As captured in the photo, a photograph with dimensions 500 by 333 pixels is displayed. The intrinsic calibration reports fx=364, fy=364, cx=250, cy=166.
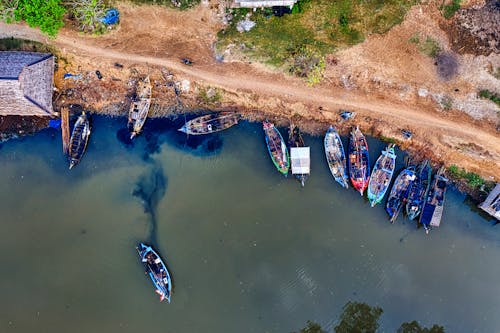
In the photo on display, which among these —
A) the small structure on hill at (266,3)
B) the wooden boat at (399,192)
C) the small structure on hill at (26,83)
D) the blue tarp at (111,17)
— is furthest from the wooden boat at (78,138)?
the wooden boat at (399,192)

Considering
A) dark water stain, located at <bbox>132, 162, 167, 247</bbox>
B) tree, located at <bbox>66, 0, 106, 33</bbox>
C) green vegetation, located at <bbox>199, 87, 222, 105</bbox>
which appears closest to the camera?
tree, located at <bbox>66, 0, 106, 33</bbox>

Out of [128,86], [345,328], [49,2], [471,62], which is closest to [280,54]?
Result: [128,86]

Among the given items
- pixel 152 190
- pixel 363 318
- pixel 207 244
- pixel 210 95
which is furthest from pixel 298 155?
pixel 363 318

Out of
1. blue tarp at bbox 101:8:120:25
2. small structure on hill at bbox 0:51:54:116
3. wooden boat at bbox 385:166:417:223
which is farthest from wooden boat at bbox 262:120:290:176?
small structure on hill at bbox 0:51:54:116

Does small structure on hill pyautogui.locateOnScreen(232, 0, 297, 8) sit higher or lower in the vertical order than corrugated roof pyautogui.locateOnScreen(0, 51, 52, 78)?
higher

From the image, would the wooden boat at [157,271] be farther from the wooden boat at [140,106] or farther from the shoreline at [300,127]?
the shoreline at [300,127]

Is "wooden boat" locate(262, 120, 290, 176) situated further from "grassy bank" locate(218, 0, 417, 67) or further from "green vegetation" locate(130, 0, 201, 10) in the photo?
"green vegetation" locate(130, 0, 201, 10)

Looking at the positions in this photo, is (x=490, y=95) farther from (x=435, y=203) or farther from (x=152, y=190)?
(x=152, y=190)
